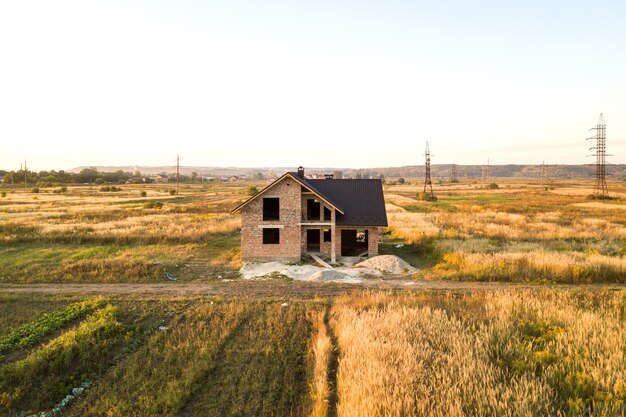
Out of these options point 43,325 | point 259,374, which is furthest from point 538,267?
point 43,325

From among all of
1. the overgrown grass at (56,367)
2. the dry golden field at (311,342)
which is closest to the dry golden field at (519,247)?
the dry golden field at (311,342)

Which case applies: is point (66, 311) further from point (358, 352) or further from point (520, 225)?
point (520, 225)

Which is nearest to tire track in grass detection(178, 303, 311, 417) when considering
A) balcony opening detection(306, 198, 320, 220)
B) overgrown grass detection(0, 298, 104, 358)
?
overgrown grass detection(0, 298, 104, 358)

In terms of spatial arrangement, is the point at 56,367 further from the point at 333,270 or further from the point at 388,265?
the point at 388,265

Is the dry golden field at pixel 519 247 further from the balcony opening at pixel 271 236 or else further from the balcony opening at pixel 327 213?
the balcony opening at pixel 271 236

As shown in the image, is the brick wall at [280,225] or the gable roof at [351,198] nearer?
the brick wall at [280,225]
